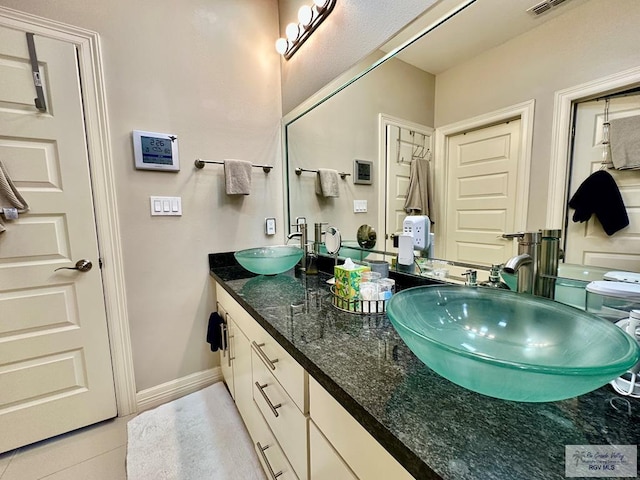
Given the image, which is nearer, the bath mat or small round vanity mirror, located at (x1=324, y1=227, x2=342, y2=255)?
the bath mat

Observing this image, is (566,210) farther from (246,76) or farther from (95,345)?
(95,345)

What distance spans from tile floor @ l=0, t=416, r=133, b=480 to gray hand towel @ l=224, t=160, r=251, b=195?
1.44 metres

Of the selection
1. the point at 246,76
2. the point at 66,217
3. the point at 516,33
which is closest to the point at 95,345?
the point at 66,217

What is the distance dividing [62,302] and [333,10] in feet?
6.61

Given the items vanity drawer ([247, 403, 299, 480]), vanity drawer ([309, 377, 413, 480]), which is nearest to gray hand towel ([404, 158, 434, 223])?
vanity drawer ([309, 377, 413, 480])

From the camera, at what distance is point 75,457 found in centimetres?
131

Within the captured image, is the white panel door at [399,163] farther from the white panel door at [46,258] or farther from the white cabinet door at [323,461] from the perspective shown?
the white panel door at [46,258]

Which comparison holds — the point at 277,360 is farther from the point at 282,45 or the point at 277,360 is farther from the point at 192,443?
the point at 282,45

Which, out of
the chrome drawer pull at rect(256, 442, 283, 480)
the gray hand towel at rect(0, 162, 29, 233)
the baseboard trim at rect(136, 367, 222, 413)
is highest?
the gray hand towel at rect(0, 162, 29, 233)

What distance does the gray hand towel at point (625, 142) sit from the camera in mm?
640

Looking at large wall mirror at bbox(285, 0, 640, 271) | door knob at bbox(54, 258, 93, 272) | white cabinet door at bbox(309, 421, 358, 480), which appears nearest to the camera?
white cabinet door at bbox(309, 421, 358, 480)

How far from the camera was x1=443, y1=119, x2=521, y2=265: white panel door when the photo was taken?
0.86m

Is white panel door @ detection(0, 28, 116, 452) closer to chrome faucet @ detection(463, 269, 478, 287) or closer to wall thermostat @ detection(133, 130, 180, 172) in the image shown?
wall thermostat @ detection(133, 130, 180, 172)

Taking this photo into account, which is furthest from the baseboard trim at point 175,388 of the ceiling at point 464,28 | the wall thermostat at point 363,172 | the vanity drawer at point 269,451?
the ceiling at point 464,28
